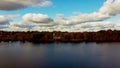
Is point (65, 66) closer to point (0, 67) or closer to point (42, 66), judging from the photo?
point (42, 66)

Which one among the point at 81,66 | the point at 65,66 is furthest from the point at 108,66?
the point at 65,66

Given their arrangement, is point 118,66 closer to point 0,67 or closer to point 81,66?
point 81,66

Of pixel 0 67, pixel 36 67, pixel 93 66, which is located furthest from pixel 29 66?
pixel 93 66

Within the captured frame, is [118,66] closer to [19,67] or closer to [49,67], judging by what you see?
[49,67]

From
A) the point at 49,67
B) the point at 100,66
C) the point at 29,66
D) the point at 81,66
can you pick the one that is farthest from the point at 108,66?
the point at 29,66

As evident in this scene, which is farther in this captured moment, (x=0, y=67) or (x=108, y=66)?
(x=108, y=66)

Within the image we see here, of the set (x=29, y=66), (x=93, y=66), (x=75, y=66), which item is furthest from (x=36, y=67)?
(x=93, y=66)
